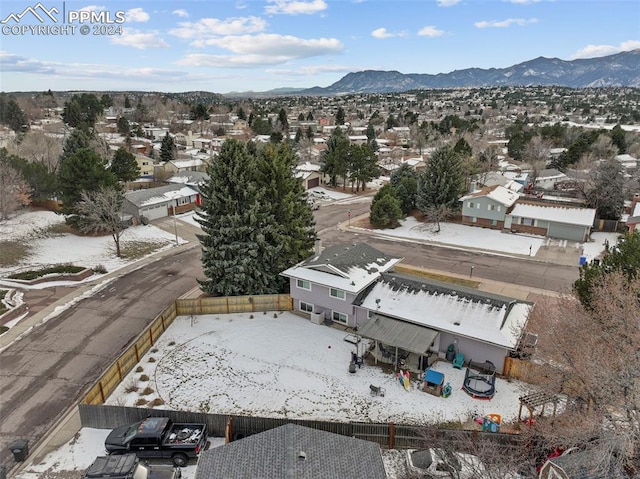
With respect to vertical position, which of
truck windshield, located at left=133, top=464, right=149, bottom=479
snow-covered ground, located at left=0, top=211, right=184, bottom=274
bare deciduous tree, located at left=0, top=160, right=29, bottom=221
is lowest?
truck windshield, located at left=133, top=464, right=149, bottom=479

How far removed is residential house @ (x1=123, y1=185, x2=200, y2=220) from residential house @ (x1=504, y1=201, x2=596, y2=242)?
133 ft

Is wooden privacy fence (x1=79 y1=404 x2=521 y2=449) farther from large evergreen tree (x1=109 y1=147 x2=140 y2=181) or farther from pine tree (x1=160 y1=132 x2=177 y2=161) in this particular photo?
pine tree (x1=160 y1=132 x2=177 y2=161)

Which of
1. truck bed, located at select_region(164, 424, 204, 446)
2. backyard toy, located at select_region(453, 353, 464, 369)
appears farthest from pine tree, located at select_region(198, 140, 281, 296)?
backyard toy, located at select_region(453, 353, 464, 369)

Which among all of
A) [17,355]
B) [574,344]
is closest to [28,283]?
[17,355]

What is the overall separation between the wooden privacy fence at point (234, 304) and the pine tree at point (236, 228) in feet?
2.79

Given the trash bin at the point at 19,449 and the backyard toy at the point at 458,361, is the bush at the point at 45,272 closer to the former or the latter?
the trash bin at the point at 19,449

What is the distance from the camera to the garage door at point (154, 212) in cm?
5119

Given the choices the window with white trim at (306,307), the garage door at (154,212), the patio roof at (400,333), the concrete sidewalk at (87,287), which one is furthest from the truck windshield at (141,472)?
Result: the garage door at (154,212)

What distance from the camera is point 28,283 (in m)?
33.0

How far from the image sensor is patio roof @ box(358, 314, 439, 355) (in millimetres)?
21297

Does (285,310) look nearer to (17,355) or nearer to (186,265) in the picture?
(186,265)

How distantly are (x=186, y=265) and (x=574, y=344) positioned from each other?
30.8 m

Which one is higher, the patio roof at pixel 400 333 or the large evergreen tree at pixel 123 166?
the large evergreen tree at pixel 123 166

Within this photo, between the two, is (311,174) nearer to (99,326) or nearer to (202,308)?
(202,308)
